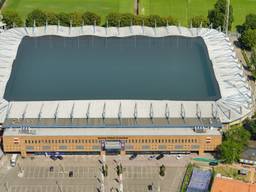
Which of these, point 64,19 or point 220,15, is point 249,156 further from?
point 64,19

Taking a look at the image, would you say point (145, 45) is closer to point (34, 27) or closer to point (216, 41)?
point (216, 41)

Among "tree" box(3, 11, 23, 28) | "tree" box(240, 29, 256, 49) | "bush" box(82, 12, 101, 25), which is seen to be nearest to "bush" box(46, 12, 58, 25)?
"bush" box(82, 12, 101, 25)

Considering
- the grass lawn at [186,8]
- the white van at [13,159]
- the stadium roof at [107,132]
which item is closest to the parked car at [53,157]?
the stadium roof at [107,132]

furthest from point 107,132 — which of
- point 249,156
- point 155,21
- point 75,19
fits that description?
point 75,19

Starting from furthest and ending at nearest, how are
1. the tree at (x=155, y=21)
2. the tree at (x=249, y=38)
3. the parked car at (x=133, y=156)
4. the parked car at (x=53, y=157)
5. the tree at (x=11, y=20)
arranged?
the tree at (x=11, y=20) → the tree at (x=155, y=21) → the tree at (x=249, y=38) → the parked car at (x=133, y=156) → the parked car at (x=53, y=157)

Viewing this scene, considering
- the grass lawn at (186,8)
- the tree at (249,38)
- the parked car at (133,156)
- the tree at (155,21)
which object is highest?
the tree at (155,21)

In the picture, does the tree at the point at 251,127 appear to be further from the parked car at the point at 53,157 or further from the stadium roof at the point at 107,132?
the parked car at the point at 53,157
